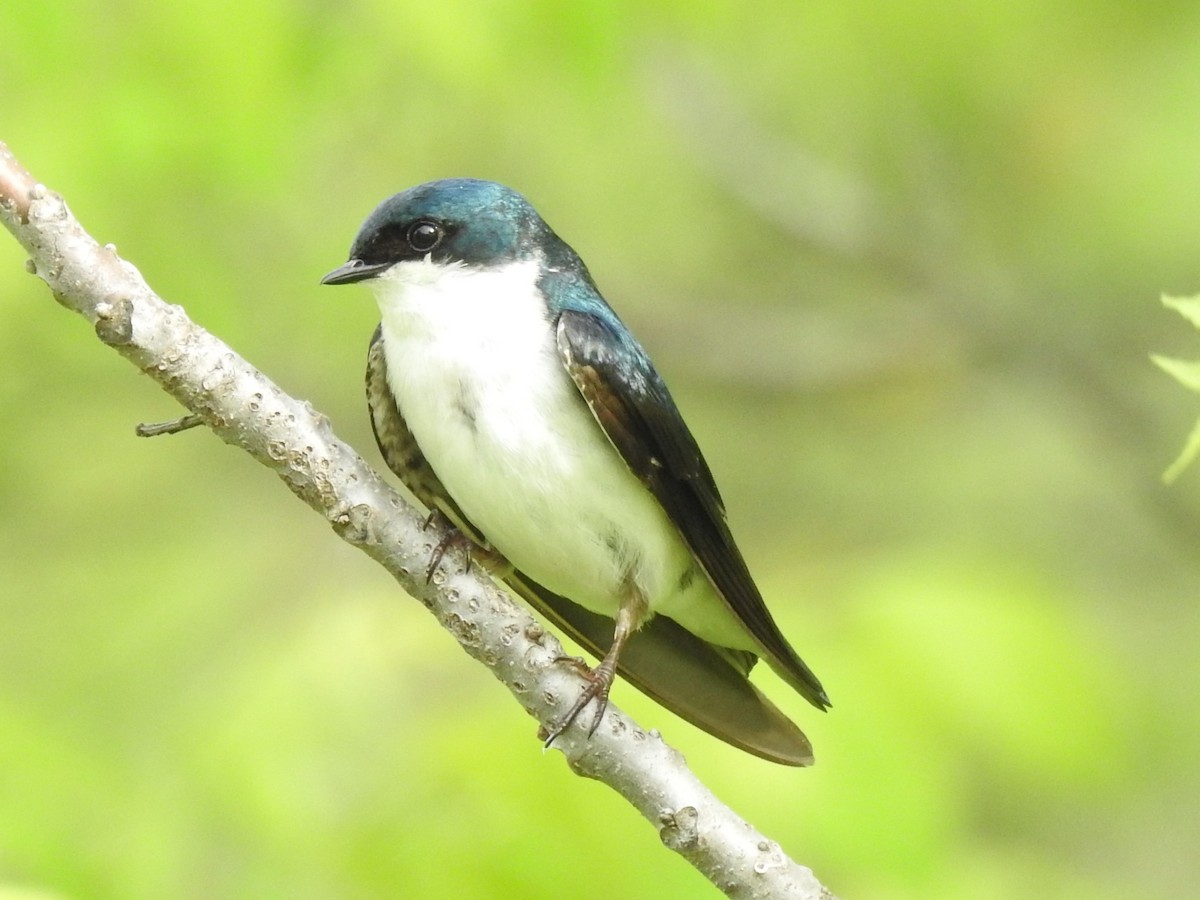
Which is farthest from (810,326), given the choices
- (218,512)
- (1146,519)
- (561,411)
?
(561,411)

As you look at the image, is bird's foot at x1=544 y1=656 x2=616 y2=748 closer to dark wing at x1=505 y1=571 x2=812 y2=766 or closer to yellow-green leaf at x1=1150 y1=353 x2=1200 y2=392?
dark wing at x1=505 y1=571 x2=812 y2=766

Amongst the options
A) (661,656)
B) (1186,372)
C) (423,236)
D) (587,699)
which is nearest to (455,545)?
(587,699)

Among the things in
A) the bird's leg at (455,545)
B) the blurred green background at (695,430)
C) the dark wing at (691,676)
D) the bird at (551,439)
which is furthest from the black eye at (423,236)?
the dark wing at (691,676)

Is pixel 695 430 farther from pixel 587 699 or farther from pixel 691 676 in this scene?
pixel 587 699

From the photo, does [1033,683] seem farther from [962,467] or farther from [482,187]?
[962,467]

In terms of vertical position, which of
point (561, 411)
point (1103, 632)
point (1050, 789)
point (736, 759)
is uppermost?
point (1103, 632)

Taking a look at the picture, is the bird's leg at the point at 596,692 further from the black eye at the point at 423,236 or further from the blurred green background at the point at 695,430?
the black eye at the point at 423,236
